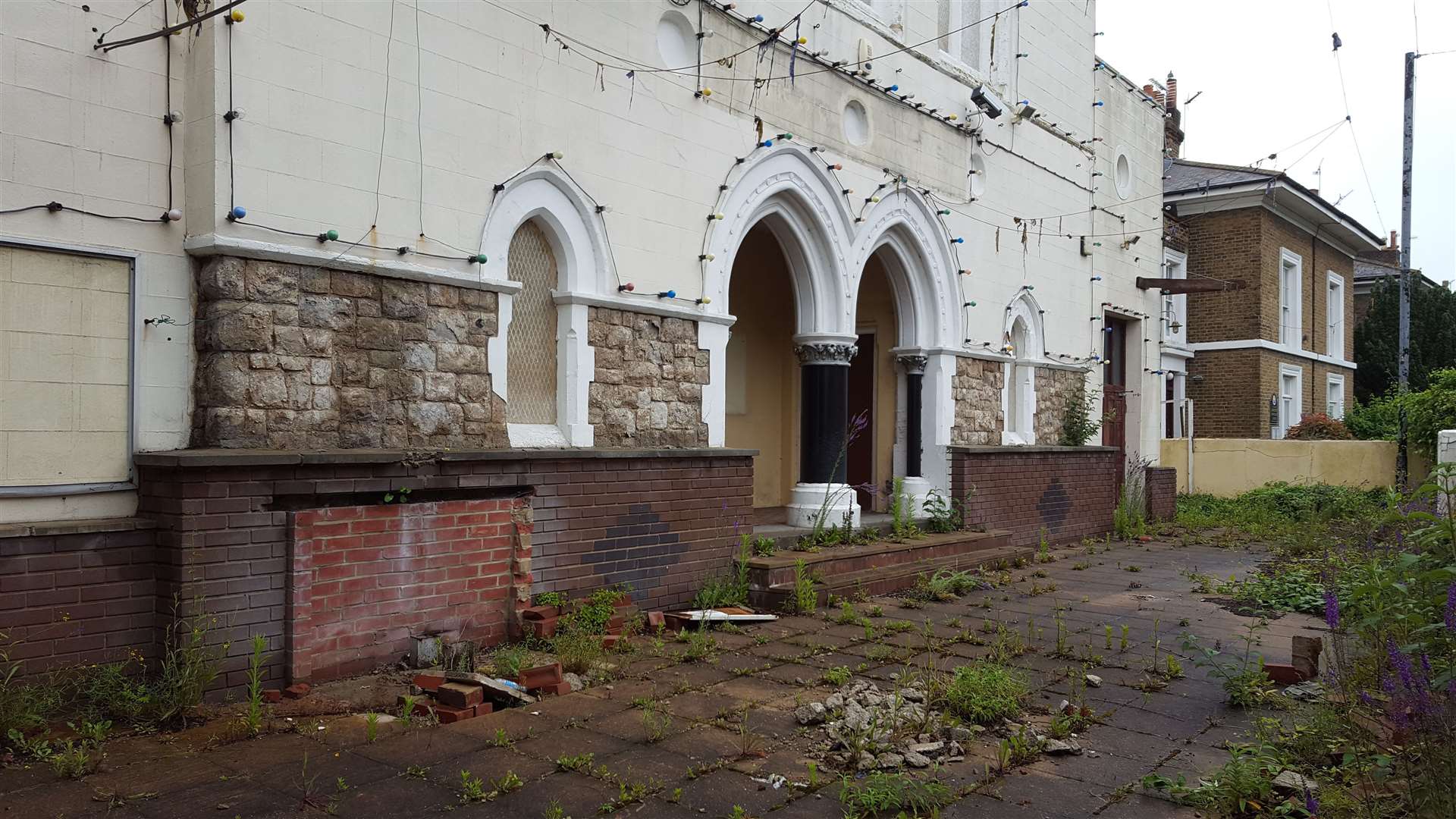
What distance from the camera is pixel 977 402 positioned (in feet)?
41.0

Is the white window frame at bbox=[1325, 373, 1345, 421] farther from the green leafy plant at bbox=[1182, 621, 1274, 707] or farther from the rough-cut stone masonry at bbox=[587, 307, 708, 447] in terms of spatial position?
the green leafy plant at bbox=[1182, 621, 1274, 707]

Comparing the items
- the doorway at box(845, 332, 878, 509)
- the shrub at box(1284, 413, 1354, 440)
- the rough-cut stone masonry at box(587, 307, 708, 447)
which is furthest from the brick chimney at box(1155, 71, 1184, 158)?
the rough-cut stone masonry at box(587, 307, 708, 447)

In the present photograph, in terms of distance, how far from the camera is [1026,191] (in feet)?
44.0

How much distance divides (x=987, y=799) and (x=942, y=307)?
8345mm

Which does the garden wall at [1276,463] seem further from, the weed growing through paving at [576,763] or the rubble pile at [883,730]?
the weed growing through paving at [576,763]

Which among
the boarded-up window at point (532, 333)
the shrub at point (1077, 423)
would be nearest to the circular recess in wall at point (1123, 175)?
the shrub at point (1077, 423)

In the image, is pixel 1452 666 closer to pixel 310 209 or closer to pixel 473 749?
pixel 473 749

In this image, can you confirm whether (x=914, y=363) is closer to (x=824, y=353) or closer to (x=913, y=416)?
(x=913, y=416)

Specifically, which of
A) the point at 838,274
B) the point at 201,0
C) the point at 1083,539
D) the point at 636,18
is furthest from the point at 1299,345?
the point at 201,0

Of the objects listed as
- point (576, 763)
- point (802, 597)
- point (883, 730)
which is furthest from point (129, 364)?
point (802, 597)

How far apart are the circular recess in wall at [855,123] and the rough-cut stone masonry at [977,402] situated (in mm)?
2940

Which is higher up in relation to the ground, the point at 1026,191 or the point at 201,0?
the point at 1026,191

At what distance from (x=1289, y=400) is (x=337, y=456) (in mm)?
24058

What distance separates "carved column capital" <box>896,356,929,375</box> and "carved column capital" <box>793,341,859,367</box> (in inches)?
68.3
